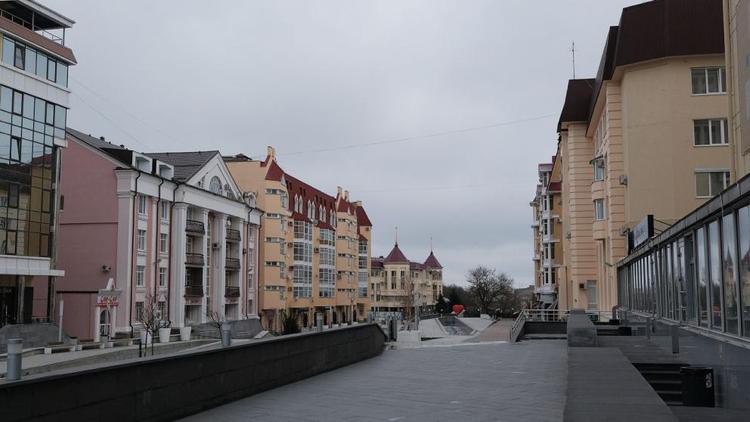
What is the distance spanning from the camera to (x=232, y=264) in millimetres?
64188

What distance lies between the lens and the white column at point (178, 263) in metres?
53.2

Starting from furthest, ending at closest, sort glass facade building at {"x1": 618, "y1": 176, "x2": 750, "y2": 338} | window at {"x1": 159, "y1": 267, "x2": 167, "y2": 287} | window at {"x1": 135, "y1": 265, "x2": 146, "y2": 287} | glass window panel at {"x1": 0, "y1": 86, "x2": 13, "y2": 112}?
1. window at {"x1": 159, "y1": 267, "x2": 167, "y2": 287}
2. window at {"x1": 135, "y1": 265, "x2": 146, "y2": 287}
3. glass window panel at {"x1": 0, "y1": 86, "x2": 13, "y2": 112}
4. glass facade building at {"x1": 618, "y1": 176, "x2": 750, "y2": 338}

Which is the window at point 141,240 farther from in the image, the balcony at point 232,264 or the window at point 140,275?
the balcony at point 232,264

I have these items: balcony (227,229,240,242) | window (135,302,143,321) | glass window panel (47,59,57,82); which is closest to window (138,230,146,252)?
window (135,302,143,321)

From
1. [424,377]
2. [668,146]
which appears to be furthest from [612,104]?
[424,377]

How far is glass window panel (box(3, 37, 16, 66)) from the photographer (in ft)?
119

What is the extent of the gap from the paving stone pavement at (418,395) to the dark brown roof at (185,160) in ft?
138

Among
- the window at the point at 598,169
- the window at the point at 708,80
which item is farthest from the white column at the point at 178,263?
the window at the point at 708,80

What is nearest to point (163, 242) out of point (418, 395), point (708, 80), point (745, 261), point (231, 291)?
point (231, 291)

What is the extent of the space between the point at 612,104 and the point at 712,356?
2578 centimetres

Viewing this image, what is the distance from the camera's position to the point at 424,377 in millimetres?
13633

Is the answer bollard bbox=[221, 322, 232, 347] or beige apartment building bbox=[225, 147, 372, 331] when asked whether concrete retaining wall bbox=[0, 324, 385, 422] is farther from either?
beige apartment building bbox=[225, 147, 372, 331]

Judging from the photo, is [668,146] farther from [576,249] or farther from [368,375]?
[368,375]

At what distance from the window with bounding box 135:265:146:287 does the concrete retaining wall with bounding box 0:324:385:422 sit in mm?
36953
